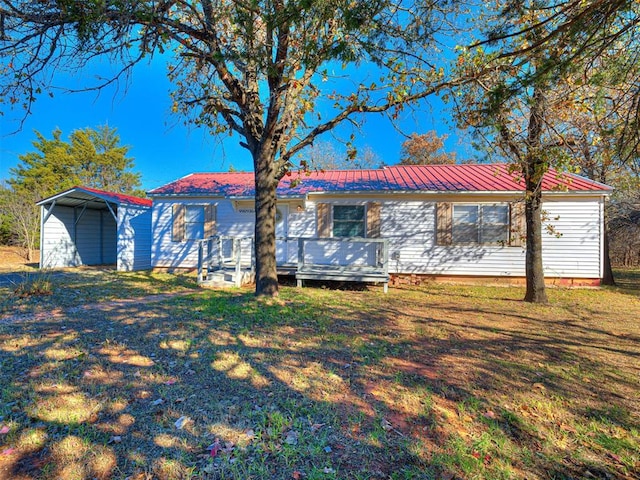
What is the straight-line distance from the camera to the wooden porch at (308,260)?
8765mm

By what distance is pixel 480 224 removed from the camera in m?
9.77

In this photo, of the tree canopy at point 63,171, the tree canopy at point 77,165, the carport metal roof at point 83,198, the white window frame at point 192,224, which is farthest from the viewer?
the tree canopy at point 77,165

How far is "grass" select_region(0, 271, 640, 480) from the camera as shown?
194 centimetres

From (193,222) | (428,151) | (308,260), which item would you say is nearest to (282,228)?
(308,260)

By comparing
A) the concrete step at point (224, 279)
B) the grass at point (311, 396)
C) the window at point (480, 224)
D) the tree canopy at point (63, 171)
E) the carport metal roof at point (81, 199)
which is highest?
the tree canopy at point (63, 171)

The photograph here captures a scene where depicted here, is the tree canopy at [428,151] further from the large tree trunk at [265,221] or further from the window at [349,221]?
the large tree trunk at [265,221]

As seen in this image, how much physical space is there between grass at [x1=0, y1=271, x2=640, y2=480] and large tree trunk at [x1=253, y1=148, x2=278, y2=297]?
1.32m

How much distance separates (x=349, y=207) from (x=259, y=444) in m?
8.66

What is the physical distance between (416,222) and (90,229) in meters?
14.2

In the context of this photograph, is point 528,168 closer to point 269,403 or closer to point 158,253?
point 269,403

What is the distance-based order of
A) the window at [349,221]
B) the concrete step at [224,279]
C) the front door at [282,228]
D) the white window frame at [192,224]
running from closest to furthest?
the concrete step at [224,279]
the window at [349,221]
the front door at [282,228]
the white window frame at [192,224]

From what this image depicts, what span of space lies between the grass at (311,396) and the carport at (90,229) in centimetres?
756

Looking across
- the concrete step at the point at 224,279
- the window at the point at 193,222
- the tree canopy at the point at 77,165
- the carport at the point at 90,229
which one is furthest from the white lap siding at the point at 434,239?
the tree canopy at the point at 77,165

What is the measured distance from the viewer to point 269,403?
258 cm
